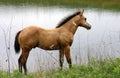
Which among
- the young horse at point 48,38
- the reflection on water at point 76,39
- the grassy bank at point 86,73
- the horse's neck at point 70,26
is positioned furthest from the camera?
the reflection on water at point 76,39

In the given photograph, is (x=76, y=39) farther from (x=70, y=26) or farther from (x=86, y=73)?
(x=86, y=73)

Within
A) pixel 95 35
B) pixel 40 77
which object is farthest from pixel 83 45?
pixel 40 77

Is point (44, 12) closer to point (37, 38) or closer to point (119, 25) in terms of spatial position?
Result: point (119, 25)

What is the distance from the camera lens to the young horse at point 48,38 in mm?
8297

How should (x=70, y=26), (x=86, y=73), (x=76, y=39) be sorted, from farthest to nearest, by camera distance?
(x=76, y=39), (x=70, y=26), (x=86, y=73)

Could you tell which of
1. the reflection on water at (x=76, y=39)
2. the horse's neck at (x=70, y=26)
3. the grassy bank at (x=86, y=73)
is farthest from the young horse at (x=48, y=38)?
the grassy bank at (x=86, y=73)

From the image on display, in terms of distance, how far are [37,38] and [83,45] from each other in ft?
16.4

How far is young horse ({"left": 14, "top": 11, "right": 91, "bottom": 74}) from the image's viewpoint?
27.2 feet

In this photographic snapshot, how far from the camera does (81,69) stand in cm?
625

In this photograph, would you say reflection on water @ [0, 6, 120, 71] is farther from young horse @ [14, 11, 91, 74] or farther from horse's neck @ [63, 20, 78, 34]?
horse's neck @ [63, 20, 78, 34]

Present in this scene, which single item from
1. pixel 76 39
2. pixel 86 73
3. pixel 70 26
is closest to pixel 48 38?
pixel 70 26

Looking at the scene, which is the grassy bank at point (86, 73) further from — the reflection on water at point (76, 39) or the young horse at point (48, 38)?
the reflection on water at point (76, 39)

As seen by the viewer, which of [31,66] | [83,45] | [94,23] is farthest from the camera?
[94,23]

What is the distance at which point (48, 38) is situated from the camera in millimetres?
8578
